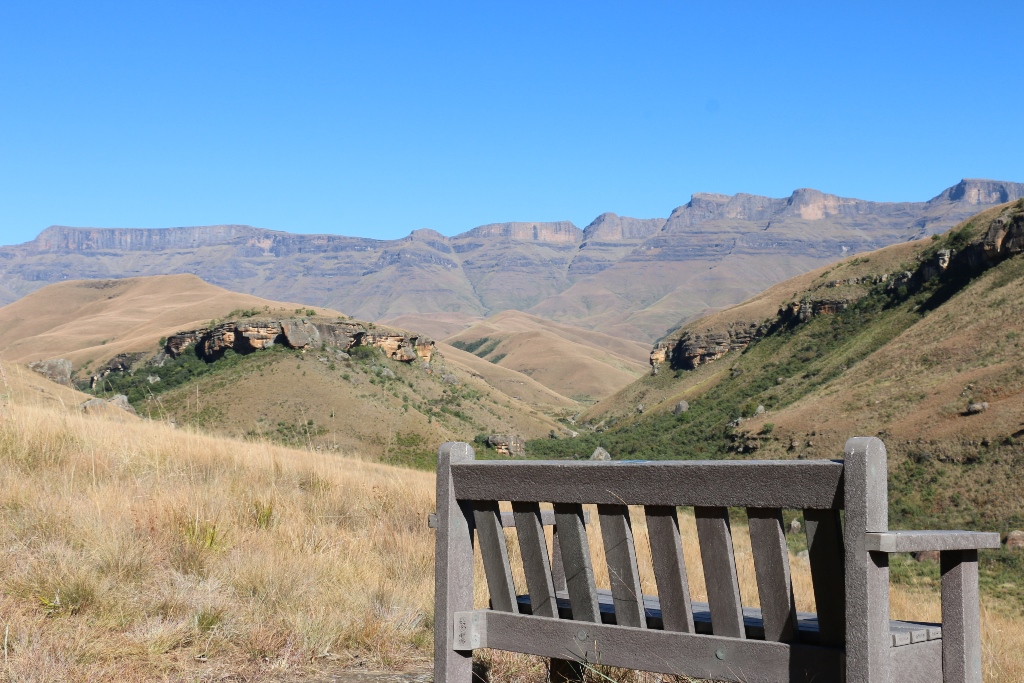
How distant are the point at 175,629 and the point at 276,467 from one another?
199 inches

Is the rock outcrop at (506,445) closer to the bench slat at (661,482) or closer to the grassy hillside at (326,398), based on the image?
the grassy hillside at (326,398)

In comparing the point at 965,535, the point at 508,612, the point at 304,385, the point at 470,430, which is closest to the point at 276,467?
the point at 508,612

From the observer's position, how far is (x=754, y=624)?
2744 mm

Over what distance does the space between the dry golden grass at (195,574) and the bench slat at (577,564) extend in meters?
1.12

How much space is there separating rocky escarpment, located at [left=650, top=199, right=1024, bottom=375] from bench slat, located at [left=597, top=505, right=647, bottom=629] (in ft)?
171

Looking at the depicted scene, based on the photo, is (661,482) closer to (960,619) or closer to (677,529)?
(677,529)

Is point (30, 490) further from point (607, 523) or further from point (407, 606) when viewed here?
point (607, 523)

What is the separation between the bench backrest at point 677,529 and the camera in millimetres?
2332

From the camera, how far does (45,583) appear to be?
181 inches

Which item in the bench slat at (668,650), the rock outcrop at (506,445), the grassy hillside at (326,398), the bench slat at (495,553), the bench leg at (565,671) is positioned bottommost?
the rock outcrop at (506,445)

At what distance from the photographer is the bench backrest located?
2.33m

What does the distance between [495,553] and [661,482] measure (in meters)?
0.79

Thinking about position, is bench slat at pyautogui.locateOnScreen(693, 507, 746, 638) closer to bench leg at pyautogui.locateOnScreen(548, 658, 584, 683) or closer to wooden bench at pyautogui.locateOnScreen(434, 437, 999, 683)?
wooden bench at pyautogui.locateOnScreen(434, 437, 999, 683)

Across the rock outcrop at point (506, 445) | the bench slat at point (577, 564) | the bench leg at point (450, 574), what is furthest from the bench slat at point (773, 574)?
the rock outcrop at point (506, 445)
